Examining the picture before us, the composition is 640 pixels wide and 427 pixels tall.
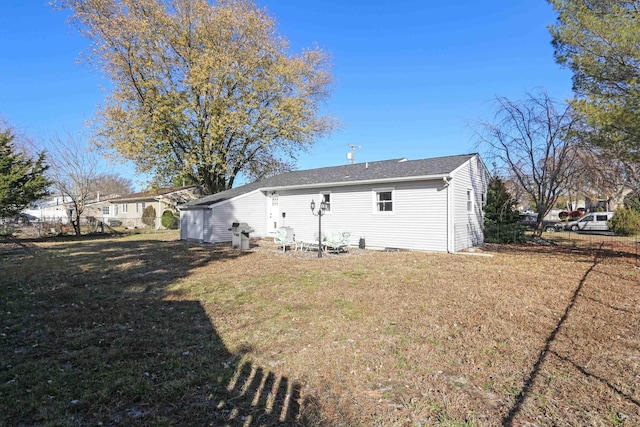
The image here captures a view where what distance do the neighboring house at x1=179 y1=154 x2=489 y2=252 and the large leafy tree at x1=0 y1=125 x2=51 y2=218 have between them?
791cm

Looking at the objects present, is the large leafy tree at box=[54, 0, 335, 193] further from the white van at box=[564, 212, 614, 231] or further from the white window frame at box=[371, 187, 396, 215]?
the white van at box=[564, 212, 614, 231]

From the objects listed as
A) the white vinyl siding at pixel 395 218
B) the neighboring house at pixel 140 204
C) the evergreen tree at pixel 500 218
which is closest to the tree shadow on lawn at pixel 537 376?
the white vinyl siding at pixel 395 218

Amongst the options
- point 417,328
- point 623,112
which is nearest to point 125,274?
point 417,328

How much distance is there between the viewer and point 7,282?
8.22m

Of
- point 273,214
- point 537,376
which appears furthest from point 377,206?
point 537,376

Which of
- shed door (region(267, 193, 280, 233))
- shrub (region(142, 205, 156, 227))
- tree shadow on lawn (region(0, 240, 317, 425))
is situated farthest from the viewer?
shrub (region(142, 205, 156, 227))

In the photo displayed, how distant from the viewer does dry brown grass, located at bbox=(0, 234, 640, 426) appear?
295 cm

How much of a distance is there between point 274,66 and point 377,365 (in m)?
20.7

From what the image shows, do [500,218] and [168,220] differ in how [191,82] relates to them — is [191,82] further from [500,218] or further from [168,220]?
[500,218]

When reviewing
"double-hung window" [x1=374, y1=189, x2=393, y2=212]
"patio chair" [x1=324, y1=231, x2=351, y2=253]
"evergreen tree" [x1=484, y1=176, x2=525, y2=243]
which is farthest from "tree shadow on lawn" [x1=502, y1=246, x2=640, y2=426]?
"evergreen tree" [x1=484, y1=176, x2=525, y2=243]

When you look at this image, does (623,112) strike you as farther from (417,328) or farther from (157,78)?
(157,78)

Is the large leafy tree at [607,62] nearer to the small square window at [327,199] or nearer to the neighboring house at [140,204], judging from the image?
the small square window at [327,199]

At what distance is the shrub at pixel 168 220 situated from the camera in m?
30.2

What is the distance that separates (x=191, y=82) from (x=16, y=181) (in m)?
10.4
